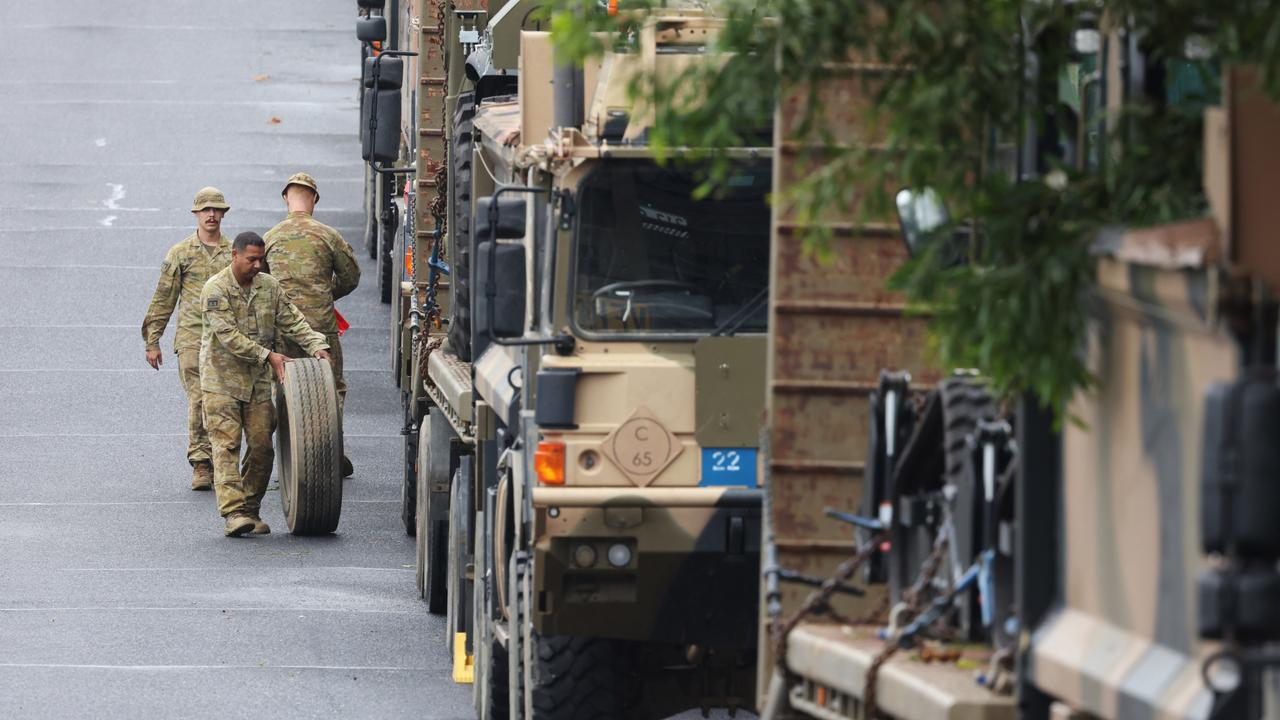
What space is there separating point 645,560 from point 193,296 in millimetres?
9111

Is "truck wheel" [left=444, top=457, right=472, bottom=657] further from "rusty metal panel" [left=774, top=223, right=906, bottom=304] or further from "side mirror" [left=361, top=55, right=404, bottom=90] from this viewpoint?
"rusty metal panel" [left=774, top=223, right=906, bottom=304]

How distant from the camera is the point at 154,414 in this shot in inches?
808

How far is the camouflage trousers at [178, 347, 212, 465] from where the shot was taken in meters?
17.5

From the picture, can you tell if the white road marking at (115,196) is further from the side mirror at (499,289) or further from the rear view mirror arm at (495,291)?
the rear view mirror arm at (495,291)

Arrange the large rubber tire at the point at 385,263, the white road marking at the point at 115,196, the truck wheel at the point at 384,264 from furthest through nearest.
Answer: the white road marking at the point at 115,196 < the truck wheel at the point at 384,264 < the large rubber tire at the point at 385,263

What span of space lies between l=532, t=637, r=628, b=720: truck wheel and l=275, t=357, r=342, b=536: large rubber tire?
20.5 feet

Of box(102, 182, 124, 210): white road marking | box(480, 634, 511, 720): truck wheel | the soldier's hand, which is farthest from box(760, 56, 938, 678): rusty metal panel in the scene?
box(102, 182, 124, 210): white road marking

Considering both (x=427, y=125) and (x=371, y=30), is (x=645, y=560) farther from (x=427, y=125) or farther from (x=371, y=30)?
(x=371, y=30)

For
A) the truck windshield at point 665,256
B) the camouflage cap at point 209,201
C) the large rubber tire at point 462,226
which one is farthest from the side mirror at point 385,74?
the truck windshield at point 665,256

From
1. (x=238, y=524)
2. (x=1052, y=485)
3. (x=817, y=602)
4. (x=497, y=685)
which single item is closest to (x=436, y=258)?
(x=238, y=524)

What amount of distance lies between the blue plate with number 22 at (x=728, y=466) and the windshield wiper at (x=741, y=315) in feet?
1.46

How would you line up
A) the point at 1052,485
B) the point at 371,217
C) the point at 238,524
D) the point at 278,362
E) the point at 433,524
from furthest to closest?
the point at 371,217 → the point at 278,362 → the point at 238,524 → the point at 433,524 → the point at 1052,485

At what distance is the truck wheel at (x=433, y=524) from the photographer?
13.8 m

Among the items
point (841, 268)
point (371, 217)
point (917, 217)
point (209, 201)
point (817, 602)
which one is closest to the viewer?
point (917, 217)
